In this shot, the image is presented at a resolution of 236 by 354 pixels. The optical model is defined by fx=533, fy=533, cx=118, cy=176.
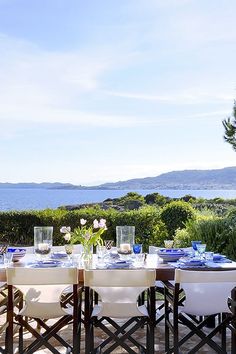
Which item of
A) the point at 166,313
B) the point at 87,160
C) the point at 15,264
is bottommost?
the point at 166,313

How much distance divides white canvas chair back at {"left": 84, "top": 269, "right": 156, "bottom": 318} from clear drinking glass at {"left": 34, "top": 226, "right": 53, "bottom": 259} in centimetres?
90

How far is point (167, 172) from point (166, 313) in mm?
38228

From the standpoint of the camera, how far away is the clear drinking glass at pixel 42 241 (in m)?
4.79

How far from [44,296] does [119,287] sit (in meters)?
0.59

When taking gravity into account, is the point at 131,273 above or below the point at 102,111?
below

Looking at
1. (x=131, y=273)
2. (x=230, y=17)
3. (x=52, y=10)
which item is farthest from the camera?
(x=52, y=10)

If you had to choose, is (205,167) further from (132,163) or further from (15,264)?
(15,264)

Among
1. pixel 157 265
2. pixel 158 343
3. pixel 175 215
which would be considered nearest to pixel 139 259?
pixel 157 265

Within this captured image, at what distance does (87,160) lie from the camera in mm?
37469

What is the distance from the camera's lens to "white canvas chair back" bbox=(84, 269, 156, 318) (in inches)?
149

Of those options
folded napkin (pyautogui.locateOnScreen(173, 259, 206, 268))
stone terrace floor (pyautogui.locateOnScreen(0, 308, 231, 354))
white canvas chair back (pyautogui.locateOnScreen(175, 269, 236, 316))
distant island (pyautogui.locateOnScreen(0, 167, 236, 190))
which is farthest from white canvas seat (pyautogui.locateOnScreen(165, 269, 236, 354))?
distant island (pyautogui.locateOnScreen(0, 167, 236, 190))

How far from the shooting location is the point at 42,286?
3996 millimetres

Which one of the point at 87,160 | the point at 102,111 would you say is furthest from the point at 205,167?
the point at 102,111

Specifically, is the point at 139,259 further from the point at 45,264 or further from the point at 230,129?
the point at 230,129
